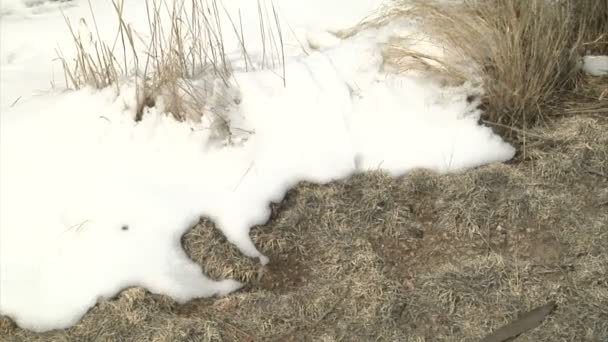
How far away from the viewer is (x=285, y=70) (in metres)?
3.04

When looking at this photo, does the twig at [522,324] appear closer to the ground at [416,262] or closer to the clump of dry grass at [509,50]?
the ground at [416,262]

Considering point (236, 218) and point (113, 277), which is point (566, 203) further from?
point (113, 277)

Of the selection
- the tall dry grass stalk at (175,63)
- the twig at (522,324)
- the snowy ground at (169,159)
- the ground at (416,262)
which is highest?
the tall dry grass stalk at (175,63)

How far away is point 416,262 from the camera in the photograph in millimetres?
2574

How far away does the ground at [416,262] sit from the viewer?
2369 mm

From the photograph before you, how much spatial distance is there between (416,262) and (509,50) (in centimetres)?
98

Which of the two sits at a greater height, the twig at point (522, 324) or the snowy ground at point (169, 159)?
the snowy ground at point (169, 159)

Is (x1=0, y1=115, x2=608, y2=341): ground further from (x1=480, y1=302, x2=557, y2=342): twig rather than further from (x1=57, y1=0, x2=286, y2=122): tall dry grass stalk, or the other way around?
(x1=57, y1=0, x2=286, y2=122): tall dry grass stalk

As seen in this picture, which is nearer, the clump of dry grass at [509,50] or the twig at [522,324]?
the twig at [522,324]

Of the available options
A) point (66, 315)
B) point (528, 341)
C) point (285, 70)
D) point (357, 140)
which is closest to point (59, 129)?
point (66, 315)

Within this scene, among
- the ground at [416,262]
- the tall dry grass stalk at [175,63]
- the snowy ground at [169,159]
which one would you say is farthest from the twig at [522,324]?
the tall dry grass stalk at [175,63]

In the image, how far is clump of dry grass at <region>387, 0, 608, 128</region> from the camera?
2842 millimetres

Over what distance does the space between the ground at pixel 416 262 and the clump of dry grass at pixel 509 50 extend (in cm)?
17

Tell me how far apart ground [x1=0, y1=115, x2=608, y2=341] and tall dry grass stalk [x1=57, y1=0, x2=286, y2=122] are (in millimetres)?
571
